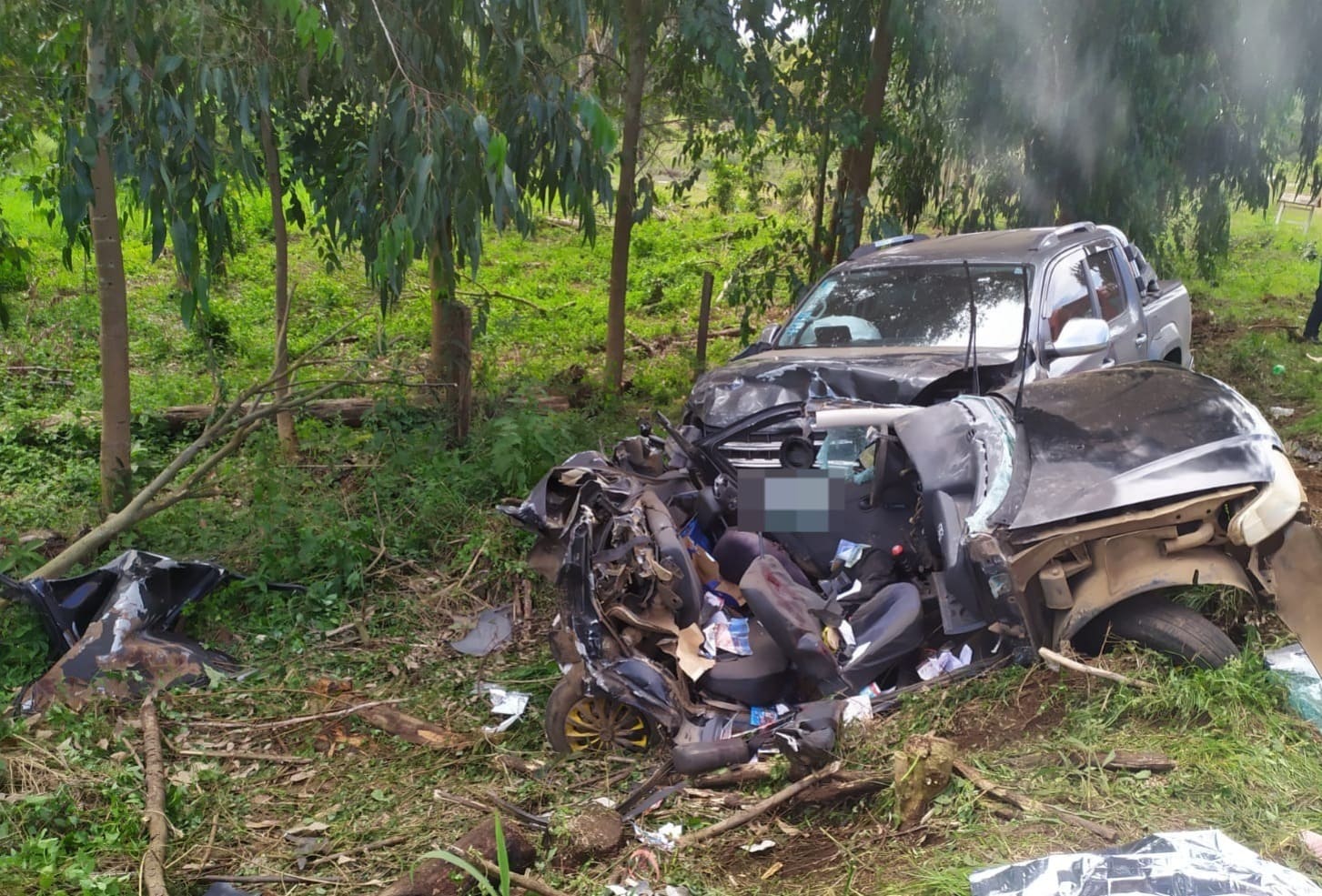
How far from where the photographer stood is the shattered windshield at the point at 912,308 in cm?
563

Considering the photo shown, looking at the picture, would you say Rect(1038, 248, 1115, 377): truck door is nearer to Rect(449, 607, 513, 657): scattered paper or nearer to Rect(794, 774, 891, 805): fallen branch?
Rect(794, 774, 891, 805): fallen branch

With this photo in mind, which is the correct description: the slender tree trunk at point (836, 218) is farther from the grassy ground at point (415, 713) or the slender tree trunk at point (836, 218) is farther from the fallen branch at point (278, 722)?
the fallen branch at point (278, 722)

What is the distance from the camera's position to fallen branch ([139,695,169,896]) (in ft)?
10.4

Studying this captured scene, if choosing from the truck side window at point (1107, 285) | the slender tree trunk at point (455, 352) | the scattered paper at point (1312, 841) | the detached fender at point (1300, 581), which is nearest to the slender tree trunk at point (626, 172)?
the slender tree trunk at point (455, 352)

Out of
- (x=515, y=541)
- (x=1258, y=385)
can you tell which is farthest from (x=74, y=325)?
(x=1258, y=385)

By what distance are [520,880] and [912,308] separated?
4036 mm

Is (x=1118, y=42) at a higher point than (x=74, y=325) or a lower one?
higher

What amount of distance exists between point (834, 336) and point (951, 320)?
2.29 feet

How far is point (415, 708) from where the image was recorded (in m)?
4.55

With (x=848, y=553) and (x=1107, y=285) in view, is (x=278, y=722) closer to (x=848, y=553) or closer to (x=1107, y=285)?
(x=848, y=553)

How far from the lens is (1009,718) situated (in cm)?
376

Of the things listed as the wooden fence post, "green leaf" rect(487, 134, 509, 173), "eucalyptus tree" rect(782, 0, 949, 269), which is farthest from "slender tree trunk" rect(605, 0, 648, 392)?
"green leaf" rect(487, 134, 509, 173)

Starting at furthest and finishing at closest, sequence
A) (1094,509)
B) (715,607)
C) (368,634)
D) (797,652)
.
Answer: (368,634), (715,607), (797,652), (1094,509)

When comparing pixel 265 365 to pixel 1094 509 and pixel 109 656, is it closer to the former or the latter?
pixel 109 656
